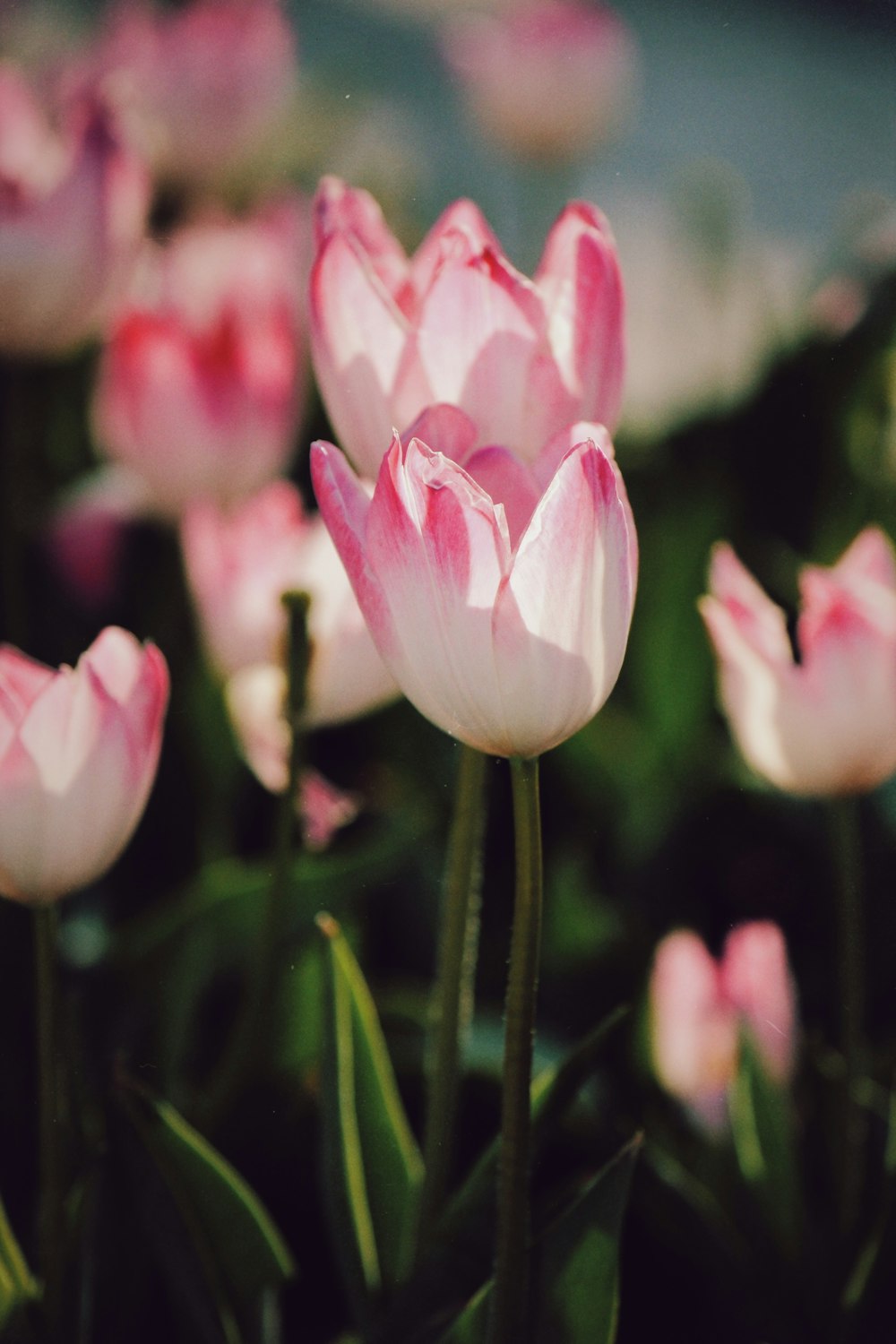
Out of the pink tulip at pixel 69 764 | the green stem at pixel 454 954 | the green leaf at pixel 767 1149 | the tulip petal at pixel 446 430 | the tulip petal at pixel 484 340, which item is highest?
the tulip petal at pixel 484 340

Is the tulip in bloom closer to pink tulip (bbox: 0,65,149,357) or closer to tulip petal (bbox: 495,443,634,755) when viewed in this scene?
tulip petal (bbox: 495,443,634,755)

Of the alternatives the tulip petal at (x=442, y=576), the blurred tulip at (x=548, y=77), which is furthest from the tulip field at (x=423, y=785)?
the blurred tulip at (x=548, y=77)

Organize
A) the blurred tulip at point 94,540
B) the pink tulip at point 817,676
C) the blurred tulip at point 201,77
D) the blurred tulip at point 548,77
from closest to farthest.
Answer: the pink tulip at point 817,676 < the blurred tulip at point 94,540 < the blurred tulip at point 201,77 < the blurred tulip at point 548,77

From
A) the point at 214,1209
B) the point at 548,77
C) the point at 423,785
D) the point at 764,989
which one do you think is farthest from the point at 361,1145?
the point at 548,77

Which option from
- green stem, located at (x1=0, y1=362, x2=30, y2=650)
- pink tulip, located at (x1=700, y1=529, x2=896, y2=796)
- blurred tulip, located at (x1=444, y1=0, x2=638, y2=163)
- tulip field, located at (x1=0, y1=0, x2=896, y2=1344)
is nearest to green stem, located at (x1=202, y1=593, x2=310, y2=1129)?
tulip field, located at (x1=0, y1=0, x2=896, y2=1344)

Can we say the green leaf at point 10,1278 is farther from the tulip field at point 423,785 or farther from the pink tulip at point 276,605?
the pink tulip at point 276,605

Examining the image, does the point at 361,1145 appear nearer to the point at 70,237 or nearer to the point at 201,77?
the point at 70,237

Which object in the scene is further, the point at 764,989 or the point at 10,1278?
the point at 764,989
